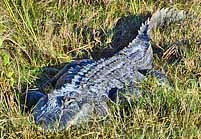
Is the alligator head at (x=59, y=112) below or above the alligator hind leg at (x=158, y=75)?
below

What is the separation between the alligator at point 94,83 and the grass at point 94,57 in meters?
0.08

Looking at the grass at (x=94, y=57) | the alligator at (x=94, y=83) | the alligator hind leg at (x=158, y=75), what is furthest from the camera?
the alligator hind leg at (x=158, y=75)

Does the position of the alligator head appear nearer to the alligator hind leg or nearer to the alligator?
the alligator

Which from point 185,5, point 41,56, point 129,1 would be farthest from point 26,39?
point 185,5

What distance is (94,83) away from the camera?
3957 mm

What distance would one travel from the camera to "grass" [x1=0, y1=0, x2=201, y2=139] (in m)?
3.37

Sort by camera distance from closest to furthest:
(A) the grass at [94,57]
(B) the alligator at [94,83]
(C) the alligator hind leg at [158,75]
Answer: (A) the grass at [94,57] → (B) the alligator at [94,83] → (C) the alligator hind leg at [158,75]

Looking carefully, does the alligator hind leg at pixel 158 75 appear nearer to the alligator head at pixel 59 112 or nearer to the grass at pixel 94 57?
the grass at pixel 94 57

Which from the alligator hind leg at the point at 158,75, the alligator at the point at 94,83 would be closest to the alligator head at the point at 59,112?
the alligator at the point at 94,83

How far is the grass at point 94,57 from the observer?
337 centimetres

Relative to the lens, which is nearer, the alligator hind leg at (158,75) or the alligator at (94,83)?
the alligator at (94,83)

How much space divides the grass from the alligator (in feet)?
0.27

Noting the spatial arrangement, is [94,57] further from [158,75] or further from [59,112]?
[59,112]

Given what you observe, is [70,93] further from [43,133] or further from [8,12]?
[8,12]
